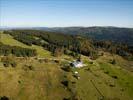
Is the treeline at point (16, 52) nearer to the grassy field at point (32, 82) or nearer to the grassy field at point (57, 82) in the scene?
the grassy field at point (57, 82)

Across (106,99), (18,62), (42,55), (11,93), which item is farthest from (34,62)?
(106,99)

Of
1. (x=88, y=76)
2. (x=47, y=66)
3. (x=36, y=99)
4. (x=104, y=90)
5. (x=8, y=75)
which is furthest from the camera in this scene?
(x=47, y=66)

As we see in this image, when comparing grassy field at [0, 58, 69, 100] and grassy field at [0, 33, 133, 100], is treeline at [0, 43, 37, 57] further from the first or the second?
grassy field at [0, 58, 69, 100]

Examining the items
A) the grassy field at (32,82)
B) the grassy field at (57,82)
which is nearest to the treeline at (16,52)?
the grassy field at (57,82)

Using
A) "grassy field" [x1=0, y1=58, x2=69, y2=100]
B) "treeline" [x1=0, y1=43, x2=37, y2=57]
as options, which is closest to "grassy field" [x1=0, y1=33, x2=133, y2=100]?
"grassy field" [x1=0, y1=58, x2=69, y2=100]

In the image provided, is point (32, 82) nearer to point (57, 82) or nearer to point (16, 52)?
point (57, 82)

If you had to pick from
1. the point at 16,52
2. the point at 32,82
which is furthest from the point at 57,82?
the point at 16,52

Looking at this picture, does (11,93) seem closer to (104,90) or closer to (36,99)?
(36,99)

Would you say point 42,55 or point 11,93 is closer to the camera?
point 11,93

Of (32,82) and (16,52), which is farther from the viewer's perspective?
(16,52)
